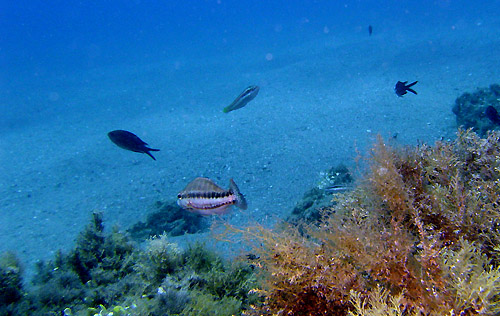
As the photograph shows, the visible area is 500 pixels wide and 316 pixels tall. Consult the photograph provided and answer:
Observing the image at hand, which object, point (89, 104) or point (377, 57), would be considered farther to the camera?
point (89, 104)

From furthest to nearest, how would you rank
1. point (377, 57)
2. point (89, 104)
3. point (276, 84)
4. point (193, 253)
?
1. point (89, 104)
2. point (377, 57)
3. point (276, 84)
4. point (193, 253)

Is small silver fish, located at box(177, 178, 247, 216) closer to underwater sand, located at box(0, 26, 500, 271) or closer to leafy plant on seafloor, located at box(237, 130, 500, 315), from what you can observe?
leafy plant on seafloor, located at box(237, 130, 500, 315)

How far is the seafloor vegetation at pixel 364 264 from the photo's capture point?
175 centimetres

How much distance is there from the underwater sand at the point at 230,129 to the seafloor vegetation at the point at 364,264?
66 centimetres

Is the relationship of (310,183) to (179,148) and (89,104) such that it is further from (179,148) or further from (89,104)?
(89,104)

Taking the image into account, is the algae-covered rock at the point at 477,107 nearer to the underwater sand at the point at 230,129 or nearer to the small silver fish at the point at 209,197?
the underwater sand at the point at 230,129

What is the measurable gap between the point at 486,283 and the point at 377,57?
18.7 m

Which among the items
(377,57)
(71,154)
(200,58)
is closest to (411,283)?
(71,154)

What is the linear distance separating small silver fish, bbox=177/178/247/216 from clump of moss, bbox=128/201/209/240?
351 cm

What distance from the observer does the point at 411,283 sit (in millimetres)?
1863

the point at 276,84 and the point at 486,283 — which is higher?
the point at 276,84

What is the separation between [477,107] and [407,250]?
8688 mm

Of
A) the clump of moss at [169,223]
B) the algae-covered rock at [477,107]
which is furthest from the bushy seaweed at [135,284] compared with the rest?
the algae-covered rock at [477,107]

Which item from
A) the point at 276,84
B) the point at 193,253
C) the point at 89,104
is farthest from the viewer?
the point at 89,104
